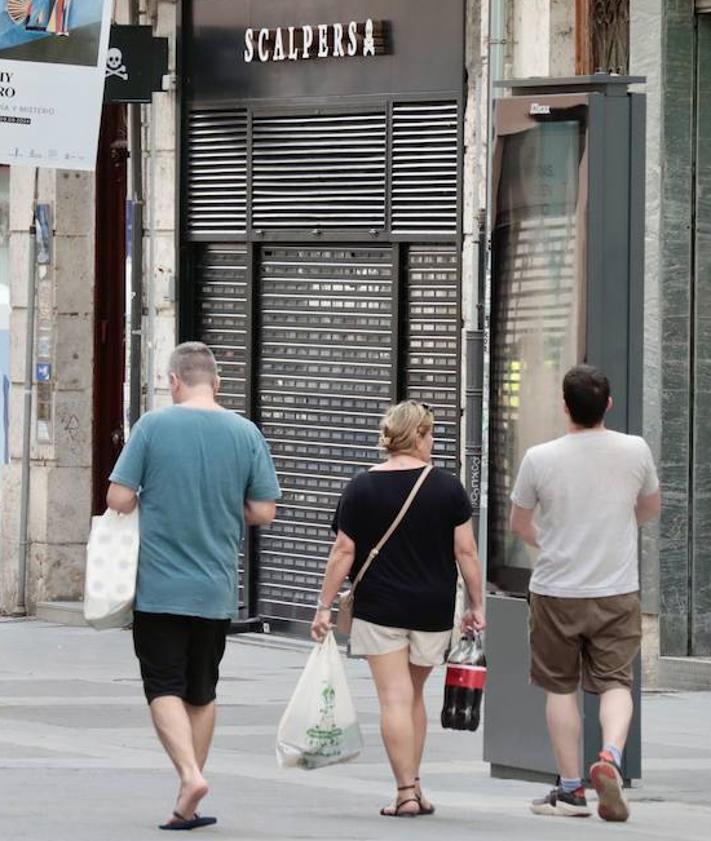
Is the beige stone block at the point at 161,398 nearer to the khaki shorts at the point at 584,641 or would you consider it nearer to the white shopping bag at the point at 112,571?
the khaki shorts at the point at 584,641

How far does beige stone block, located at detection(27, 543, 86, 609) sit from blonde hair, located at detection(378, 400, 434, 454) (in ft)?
31.5

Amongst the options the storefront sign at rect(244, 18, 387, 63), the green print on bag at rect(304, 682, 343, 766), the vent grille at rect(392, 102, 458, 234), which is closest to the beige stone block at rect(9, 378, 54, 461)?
the storefront sign at rect(244, 18, 387, 63)

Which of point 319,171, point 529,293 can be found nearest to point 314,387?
point 319,171

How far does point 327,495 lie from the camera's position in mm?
17344

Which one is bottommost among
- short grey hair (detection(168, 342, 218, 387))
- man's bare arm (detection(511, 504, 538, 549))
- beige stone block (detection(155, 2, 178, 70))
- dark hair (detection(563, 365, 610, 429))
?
man's bare arm (detection(511, 504, 538, 549))

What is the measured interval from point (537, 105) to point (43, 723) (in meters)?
4.30

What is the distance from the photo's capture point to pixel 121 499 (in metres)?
9.35

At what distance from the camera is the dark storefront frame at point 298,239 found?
16328 millimetres

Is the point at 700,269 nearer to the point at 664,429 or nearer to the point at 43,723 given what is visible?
the point at 664,429

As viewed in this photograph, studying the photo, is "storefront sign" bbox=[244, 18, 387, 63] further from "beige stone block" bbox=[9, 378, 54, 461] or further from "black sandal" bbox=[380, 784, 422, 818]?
"black sandal" bbox=[380, 784, 422, 818]

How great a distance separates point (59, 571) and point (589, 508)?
10.2 meters

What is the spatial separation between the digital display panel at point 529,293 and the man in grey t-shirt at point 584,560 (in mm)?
850

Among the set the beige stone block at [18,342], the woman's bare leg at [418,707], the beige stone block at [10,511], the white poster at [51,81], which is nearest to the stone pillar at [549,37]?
the white poster at [51,81]

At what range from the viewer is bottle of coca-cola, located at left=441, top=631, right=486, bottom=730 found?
992 centimetres
